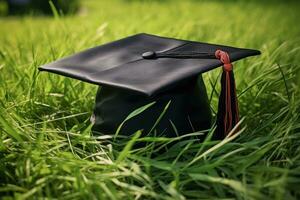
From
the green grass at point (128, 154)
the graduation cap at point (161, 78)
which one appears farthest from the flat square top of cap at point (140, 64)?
the green grass at point (128, 154)

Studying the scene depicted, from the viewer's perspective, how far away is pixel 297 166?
4.95ft

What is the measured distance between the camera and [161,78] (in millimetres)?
1460

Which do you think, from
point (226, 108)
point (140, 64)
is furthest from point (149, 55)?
point (226, 108)

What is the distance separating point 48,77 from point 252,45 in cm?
162

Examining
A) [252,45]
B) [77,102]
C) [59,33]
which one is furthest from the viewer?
[59,33]

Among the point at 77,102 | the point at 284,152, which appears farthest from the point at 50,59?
the point at 284,152

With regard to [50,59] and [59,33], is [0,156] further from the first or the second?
[59,33]

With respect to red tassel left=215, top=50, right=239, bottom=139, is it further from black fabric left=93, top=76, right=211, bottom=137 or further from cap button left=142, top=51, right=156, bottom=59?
cap button left=142, top=51, right=156, bottom=59

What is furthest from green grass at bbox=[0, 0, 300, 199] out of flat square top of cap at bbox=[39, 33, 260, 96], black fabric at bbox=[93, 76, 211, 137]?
flat square top of cap at bbox=[39, 33, 260, 96]

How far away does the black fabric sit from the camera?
5.19 ft

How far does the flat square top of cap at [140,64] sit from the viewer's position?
1.46 m

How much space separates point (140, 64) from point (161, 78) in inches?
6.8

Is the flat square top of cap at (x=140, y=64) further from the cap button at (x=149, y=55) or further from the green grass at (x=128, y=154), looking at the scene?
the green grass at (x=128, y=154)

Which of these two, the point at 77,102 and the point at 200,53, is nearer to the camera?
the point at 200,53
